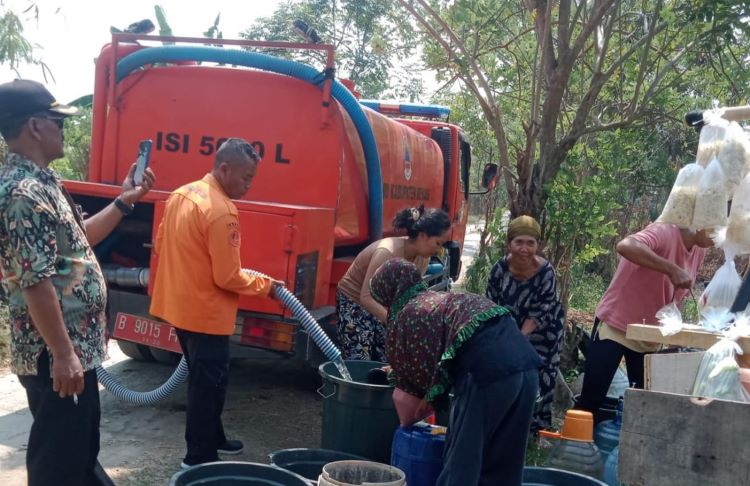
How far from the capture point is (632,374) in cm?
447

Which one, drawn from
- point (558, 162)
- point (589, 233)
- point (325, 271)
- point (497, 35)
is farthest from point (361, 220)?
point (497, 35)

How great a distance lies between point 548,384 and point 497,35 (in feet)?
12.7

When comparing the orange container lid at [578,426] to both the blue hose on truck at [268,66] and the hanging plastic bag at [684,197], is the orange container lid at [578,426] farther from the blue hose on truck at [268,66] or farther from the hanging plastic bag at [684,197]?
the blue hose on truck at [268,66]

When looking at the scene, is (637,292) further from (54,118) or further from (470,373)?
(54,118)

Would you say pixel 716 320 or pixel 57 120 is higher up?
pixel 57 120

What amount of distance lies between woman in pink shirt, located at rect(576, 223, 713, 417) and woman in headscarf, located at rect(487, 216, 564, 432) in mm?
271

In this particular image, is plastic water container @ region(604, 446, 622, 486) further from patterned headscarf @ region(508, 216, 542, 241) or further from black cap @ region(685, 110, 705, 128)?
black cap @ region(685, 110, 705, 128)

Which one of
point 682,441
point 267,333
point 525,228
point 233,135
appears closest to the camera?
point 682,441

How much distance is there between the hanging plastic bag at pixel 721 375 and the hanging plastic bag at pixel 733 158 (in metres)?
0.64

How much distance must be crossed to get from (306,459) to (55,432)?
1.27m

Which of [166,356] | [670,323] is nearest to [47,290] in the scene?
[670,323]

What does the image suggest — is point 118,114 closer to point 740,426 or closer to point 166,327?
point 166,327

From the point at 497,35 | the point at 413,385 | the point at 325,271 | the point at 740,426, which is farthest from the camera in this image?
the point at 497,35

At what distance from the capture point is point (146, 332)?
16.4 ft
